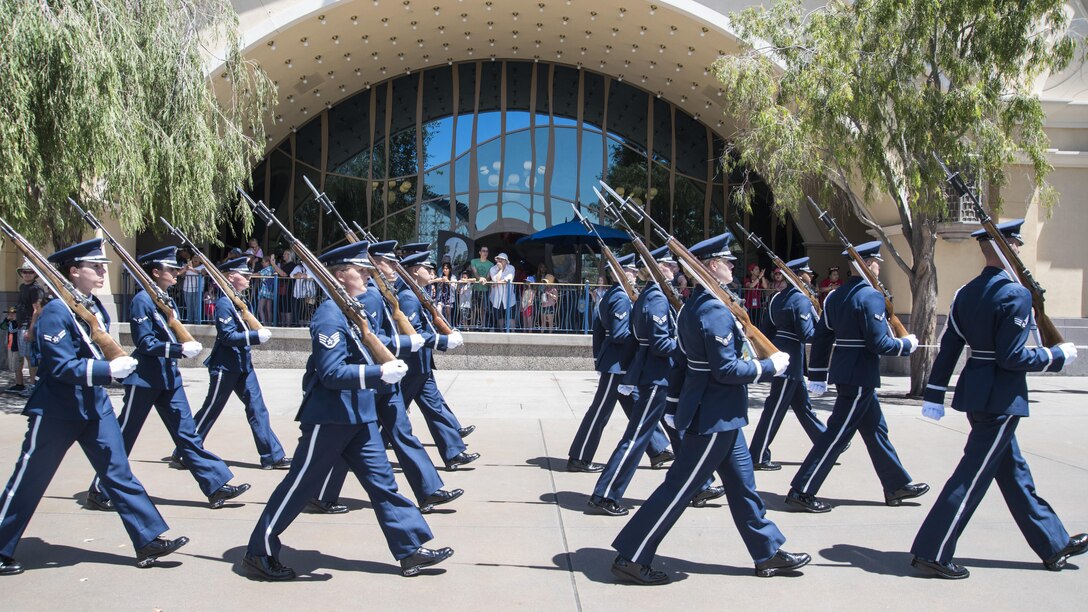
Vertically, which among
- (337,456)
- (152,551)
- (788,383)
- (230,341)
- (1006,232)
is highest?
(1006,232)

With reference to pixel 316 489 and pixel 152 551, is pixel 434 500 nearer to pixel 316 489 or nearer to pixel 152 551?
pixel 316 489

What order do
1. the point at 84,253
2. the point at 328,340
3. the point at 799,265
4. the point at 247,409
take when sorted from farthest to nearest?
the point at 799,265
the point at 247,409
the point at 84,253
the point at 328,340

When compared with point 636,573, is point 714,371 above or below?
above

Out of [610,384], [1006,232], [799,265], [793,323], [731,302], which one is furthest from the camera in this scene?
[799,265]

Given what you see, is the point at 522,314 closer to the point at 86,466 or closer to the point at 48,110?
the point at 48,110

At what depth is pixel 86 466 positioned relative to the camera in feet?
23.0

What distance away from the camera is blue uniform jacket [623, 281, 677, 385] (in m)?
6.10

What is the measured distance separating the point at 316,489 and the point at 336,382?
0.59 m

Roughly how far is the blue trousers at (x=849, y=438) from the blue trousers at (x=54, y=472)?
156 inches

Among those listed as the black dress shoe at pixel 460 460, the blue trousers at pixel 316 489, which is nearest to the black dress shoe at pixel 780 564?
the blue trousers at pixel 316 489

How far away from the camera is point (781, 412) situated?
6.77 meters

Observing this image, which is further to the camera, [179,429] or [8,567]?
[179,429]

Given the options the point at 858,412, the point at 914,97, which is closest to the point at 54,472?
the point at 858,412

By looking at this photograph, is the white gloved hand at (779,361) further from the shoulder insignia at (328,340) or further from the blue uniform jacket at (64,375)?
the blue uniform jacket at (64,375)
